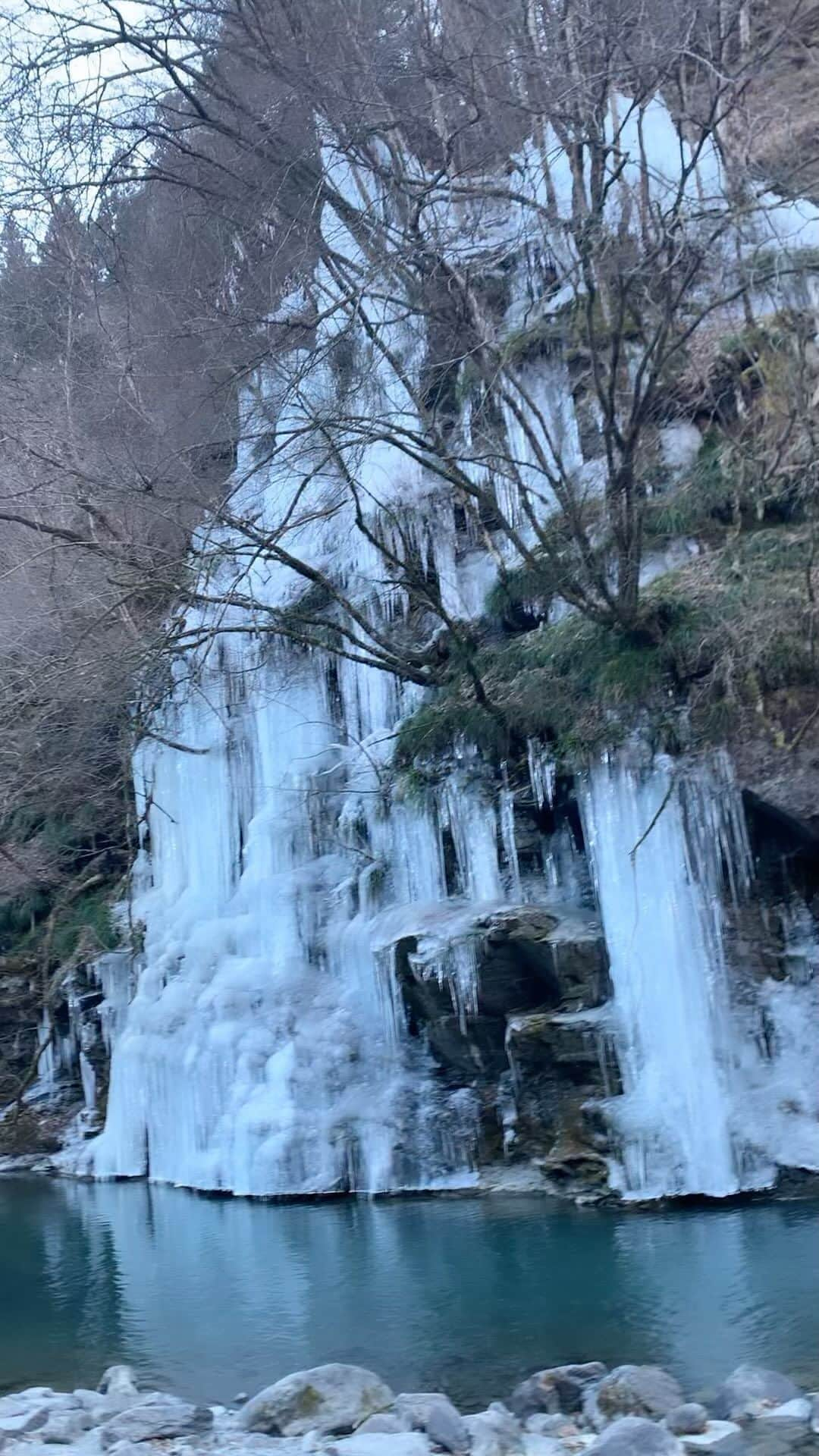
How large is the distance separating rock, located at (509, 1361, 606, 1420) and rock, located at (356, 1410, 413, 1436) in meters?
0.43

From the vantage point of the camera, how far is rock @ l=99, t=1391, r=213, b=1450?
458 cm

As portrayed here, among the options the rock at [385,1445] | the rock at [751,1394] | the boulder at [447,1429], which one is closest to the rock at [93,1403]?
the rock at [385,1445]

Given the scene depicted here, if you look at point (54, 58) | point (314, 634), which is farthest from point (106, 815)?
point (54, 58)

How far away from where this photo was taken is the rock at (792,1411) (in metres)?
4.35

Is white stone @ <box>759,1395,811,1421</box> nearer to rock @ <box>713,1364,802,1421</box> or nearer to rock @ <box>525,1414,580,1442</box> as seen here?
rock @ <box>713,1364,802,1421</box>

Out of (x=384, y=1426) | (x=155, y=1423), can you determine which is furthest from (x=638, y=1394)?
(x=155, y=1423)

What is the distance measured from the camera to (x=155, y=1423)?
15.4 ft

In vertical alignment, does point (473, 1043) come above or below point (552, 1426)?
above

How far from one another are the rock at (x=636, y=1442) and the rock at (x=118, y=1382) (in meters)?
2.10

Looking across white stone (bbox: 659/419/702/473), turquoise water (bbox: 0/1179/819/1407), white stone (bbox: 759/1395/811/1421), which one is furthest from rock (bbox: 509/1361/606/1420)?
white stone (bbox: 659/419/702/473)

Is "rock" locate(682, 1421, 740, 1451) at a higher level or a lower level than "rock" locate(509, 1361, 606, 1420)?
lower

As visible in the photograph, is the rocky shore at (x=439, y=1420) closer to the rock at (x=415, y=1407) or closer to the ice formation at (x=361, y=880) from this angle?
the rock at (x=415, y=1407)

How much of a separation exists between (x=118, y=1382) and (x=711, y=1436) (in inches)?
97.0

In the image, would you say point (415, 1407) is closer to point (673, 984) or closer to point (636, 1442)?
point (636, 1442)
